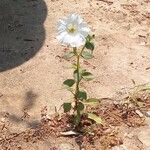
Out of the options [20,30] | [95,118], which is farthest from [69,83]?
[20,30]

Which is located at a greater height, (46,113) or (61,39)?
(61,39)

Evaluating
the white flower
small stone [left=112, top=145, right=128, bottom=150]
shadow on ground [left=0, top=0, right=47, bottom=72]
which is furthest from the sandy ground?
the white flower

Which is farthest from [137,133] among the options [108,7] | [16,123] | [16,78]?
[108,7]

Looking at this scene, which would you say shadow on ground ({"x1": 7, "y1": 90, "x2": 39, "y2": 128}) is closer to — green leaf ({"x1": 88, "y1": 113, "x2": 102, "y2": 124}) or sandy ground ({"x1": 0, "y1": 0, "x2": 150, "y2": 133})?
sandy ground ({"x1": 0, "y1": 0, "x2": 150, "y2": 133})

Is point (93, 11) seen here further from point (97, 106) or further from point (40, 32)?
point (97, 106)

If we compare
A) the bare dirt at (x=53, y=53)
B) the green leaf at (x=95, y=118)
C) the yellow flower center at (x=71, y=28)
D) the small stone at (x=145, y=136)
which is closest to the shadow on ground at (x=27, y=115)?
the bare dirt at (x=53, y=53)

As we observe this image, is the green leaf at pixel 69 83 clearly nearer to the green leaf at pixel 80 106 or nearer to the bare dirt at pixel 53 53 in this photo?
the green leaf at pixel 80 106
